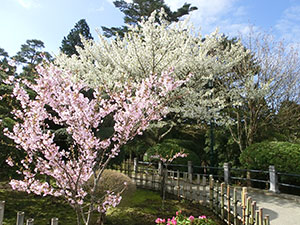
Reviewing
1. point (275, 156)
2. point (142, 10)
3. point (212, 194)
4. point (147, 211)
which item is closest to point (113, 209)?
point (147, 211)

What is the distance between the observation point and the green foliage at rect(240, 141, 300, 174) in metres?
9.03

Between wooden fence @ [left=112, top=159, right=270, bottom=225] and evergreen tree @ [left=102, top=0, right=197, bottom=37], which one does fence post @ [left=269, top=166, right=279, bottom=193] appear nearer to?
wooden fence @ [left=112, top=159, right=270, bottom=225]

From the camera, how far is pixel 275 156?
370 inches

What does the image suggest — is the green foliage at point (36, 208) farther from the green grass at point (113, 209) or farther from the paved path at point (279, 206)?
the paved path at point (279, 206)

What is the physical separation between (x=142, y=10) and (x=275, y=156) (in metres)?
17.3

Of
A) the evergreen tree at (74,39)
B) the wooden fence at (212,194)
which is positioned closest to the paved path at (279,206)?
the wooden fence at (212,194)

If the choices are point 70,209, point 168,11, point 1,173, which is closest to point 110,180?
point 70,209

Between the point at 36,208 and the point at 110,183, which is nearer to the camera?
the point at 110,183

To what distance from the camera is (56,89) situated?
4.52m

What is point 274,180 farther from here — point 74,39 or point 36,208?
point 74,39

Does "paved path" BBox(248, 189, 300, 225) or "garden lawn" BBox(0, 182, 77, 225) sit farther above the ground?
"paved path" BBox(248, 189, 300, 225)

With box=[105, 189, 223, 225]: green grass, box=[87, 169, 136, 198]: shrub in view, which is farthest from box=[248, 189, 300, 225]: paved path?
box=[87, 169, 136, 198]: shrub

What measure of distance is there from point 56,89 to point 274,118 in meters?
11.9

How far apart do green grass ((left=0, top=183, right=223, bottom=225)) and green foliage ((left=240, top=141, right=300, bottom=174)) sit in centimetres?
434
